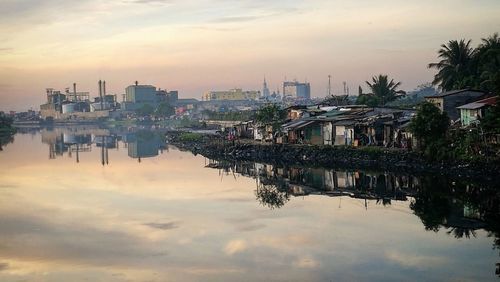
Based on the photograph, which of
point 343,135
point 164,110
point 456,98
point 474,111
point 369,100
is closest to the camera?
point 474,111

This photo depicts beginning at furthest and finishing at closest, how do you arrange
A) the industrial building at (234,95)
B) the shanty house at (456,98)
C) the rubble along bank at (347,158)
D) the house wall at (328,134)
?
1. the industrial building at (234,95)
2. the house wall at (328,134)
3. the shanty house at (456,98)
4. the rubble along bank at (347,158)

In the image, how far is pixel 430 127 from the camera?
24578 millimetres

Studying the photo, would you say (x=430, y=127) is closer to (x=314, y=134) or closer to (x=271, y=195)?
(x=271, y=195)

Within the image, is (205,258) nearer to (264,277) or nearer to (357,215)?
(264,277)

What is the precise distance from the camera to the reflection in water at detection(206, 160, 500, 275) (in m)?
15.7

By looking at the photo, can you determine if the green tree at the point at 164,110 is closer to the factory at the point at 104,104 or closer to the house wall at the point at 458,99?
the factory at the point at 104,104

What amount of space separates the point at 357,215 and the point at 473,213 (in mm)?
3204

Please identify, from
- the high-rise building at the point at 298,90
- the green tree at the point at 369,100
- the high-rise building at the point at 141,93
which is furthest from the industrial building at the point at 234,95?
the green tree at the point at 369,100

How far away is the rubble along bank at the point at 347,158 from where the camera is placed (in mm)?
21922

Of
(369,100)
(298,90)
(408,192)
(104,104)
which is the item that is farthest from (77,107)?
(408,192)

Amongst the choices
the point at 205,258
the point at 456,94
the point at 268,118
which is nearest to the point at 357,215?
the point at 205,258

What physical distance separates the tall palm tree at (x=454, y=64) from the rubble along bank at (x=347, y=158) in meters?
8.24

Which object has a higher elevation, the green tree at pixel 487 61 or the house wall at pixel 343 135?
the green tree at pixel 487 61

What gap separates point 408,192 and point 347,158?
350 inches
